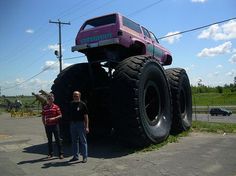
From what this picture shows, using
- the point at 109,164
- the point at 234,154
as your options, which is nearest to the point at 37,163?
the point at 109,164

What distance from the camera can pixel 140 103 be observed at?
30.1ft

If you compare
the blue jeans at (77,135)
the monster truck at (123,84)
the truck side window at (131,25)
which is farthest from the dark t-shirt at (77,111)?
the truck side window at (131,25)

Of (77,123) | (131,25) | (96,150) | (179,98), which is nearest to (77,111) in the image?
(77,123)

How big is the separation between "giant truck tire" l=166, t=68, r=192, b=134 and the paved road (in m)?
1.18

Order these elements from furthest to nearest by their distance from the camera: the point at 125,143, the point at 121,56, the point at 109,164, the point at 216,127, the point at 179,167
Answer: the point at 216,127 → the point at 121,56 → the point at 125,143 → the point at 109,164 → the point at 179,167

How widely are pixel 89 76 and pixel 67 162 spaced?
3419 mm

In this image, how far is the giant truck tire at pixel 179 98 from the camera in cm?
1191

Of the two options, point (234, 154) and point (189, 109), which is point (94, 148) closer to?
point (234, 154)

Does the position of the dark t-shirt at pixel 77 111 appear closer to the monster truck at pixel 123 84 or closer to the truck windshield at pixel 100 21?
the monster truck at pixel 123 84

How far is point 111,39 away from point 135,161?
354 cm

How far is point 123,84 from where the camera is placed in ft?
29.5

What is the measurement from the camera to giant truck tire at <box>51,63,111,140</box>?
10773 mm

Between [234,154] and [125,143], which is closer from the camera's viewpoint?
[234,154]

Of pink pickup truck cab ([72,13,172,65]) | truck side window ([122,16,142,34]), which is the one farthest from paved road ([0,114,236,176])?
truck side window ([122,16,142,34])
